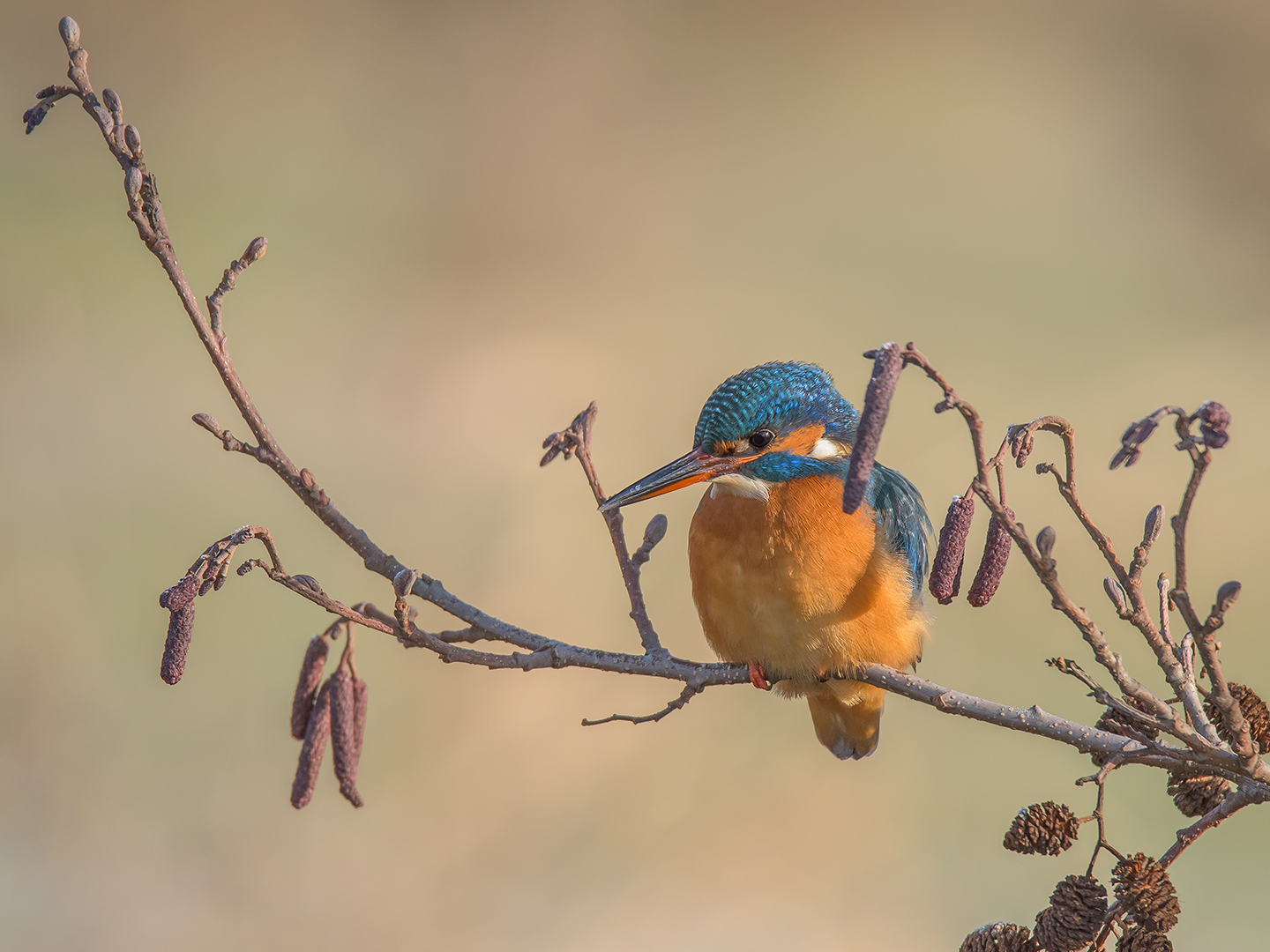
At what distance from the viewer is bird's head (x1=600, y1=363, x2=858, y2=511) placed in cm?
196

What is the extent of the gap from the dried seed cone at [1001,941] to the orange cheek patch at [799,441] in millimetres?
899

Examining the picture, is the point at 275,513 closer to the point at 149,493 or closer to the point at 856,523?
the point at 149,493

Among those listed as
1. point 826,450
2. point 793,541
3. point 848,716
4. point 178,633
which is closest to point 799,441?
point 826,450

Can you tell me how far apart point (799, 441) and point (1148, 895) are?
0.99m

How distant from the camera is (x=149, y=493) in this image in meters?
4.86

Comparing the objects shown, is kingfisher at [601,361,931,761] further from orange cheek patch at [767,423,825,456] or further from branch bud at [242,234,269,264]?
branch bud at [242,234,269,264]

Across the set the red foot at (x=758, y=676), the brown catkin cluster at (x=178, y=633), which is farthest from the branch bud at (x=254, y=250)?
the red foot at (x=758, y=676)

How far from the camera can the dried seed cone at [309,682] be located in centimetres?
156

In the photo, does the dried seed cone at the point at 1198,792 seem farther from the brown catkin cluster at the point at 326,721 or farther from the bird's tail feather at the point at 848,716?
the brown catkin cluster at the point at 326,721

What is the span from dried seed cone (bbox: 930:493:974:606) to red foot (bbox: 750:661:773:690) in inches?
29.0

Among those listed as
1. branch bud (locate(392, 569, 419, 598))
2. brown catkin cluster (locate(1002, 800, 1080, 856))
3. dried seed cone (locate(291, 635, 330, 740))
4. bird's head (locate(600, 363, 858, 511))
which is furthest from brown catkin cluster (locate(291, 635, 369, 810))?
brown catkin cluster (locate(1002, 800, 1080, 856))

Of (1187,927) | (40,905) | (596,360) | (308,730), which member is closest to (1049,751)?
(1187,927)

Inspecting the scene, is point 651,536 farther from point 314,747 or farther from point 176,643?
point 176,643

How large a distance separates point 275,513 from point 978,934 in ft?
13.3
